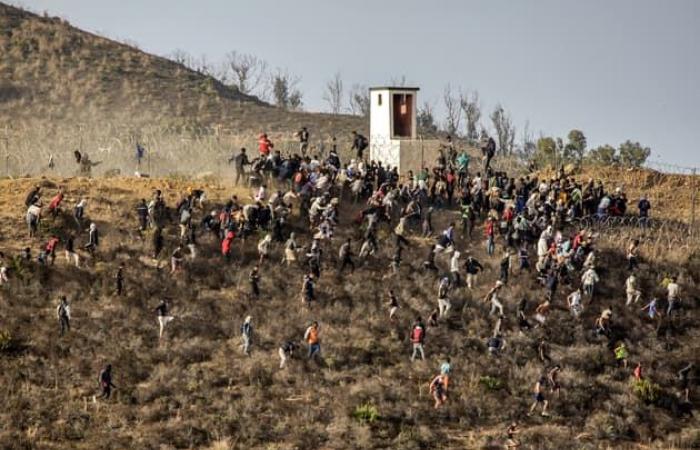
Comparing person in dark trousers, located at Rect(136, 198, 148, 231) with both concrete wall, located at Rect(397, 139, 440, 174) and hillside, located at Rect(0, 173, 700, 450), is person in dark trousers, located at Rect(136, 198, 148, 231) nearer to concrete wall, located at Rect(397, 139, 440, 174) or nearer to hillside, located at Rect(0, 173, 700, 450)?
hillside, located at Rect(0, 173, 700, 450)

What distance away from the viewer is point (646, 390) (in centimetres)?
3700

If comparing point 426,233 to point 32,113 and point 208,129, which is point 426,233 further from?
point 32,113

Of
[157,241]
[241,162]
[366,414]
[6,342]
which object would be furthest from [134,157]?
[366,414]

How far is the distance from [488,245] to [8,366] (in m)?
18.2

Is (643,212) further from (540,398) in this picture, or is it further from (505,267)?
(540,398)

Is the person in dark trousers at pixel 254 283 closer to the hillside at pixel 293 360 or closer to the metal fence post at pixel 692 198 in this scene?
the hillside at pixel 293 360

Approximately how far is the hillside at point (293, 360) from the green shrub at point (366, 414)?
98 mm

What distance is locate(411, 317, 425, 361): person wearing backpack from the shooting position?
36969 millimetres

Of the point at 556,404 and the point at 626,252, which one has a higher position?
the point at 626,252

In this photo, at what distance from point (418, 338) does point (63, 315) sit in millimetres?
11833

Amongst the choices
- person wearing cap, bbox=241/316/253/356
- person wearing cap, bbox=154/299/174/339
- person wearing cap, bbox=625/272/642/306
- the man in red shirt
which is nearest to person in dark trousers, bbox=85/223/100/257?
the man in red shirt

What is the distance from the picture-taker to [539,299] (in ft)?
135

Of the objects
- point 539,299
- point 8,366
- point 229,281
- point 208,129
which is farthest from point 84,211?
point 208,129

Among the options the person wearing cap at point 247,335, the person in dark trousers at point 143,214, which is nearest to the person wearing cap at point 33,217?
the person in dark trousers at point 143,214
